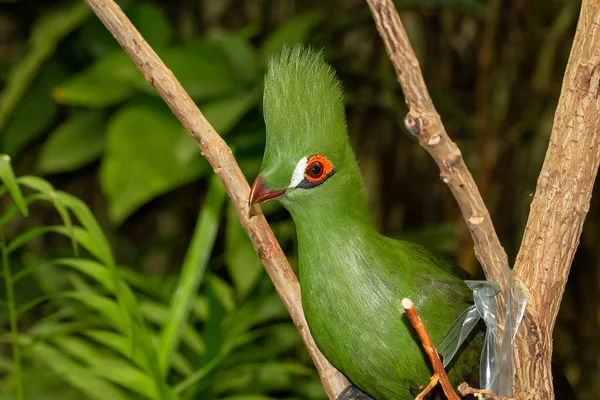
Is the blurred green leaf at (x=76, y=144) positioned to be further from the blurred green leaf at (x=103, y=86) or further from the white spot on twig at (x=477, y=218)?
the white spot on twig at (x=477, y=218)

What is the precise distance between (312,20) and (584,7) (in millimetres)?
1649

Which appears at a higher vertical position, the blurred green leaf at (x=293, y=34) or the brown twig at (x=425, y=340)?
the blurred green leaf at (x=293, y=34)

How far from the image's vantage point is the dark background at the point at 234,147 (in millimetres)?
2104

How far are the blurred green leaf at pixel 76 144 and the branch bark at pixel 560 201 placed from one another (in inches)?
74.9

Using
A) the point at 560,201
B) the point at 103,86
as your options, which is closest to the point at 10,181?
the point at 560,201

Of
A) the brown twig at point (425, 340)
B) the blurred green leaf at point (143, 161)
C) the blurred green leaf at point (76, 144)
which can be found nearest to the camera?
the brown twig at point (425, 340)

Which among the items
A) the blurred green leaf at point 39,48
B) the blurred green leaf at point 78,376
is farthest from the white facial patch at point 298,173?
the blurred green leaf at point 39,48

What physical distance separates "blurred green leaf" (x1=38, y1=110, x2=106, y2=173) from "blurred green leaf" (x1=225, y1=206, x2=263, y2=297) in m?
0.61

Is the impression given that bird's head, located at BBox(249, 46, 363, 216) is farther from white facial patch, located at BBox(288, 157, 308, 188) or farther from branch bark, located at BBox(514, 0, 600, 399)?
branch bark, located at BBox(514, 0, 600, 399)

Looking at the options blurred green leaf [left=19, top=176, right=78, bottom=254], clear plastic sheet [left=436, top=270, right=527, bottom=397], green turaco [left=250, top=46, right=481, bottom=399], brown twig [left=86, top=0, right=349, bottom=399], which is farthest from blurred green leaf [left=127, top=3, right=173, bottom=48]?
clear plastic sheet [left=436, top=270, right=527, bottom=397]

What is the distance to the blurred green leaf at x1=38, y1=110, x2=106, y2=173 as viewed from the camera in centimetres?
254

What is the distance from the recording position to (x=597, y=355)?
8.14 feet

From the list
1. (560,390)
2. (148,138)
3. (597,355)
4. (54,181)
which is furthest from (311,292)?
(54,181)

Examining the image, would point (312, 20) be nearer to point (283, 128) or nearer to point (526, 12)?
point (526, 12)
